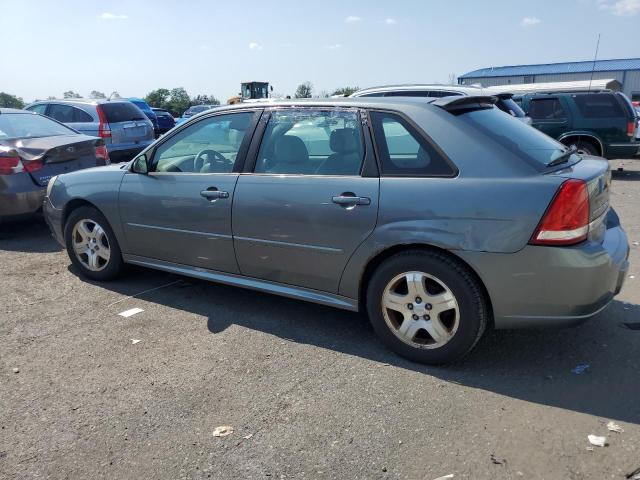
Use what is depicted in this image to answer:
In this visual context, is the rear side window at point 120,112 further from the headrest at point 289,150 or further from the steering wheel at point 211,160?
the headrest at point 289,150

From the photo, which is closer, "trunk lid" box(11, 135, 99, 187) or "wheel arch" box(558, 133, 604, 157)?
"trunk lid" box(11, 135, 99, 187)

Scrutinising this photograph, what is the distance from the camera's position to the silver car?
35.9 ft

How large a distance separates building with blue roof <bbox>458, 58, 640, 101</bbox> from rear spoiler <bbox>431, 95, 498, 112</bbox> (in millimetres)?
55296

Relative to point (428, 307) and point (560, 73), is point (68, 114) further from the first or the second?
point (560, 73)

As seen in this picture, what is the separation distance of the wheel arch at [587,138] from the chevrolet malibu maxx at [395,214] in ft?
29.8

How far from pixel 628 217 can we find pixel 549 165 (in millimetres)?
5363

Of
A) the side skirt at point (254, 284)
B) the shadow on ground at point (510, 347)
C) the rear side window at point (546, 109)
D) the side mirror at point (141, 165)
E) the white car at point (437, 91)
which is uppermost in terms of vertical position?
the white car at point (437, 91)

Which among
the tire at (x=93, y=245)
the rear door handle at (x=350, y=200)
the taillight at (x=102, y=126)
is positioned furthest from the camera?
the taillight at (x=102, y=126)

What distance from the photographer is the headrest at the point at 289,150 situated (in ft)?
13.0

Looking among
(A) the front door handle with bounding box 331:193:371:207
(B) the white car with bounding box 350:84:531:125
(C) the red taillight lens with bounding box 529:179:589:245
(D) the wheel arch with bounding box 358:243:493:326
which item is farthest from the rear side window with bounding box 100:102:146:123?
(C) the red taillight lens with bounding box 529:179:589:245

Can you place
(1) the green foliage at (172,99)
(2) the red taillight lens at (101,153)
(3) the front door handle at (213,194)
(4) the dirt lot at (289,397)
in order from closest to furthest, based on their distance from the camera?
1. (4) the dirt lot at (289,397)
2. (3) the front door handle at (213,194)
3. (2) the red taillight lens at (101,153)
4. (1) the green foliage at (172,99)

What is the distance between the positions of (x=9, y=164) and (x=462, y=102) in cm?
549

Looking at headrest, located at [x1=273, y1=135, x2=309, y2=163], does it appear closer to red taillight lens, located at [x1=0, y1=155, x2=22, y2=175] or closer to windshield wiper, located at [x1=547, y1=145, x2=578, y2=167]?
windshield wiper, located at [x1=547, y1=145, x2=578, y2=167]

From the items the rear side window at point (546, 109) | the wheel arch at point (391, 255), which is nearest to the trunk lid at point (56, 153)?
the wheel arch at point (391, 255)
